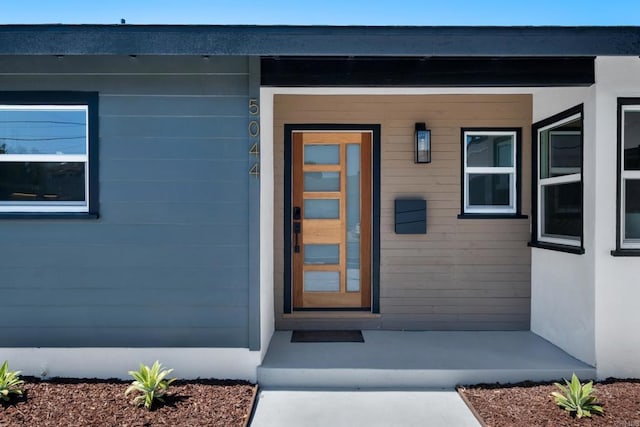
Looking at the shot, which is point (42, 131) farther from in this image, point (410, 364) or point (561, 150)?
point (561, 150)

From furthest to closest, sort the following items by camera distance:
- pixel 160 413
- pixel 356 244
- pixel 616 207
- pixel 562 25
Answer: pixel 356 244
pixel 616 207
pixel 562 25
pixel 160 413

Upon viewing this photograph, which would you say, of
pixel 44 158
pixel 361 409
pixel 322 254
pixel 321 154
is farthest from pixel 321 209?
pixel 44 158

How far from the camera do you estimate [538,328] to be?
452 centimetres

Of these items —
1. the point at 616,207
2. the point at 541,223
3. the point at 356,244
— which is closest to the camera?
the point at 616,207

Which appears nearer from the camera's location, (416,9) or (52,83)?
(52,83)

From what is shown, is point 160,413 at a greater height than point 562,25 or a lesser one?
lesser

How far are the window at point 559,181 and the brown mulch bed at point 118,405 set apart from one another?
10.0ft

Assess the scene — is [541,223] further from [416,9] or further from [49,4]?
[49,4]

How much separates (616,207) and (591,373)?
4.47ft

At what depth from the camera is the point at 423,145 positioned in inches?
178

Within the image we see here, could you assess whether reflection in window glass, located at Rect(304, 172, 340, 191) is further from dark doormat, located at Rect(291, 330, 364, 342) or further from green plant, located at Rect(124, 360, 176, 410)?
green plant, located at Rect(124, 360, 176, 410)

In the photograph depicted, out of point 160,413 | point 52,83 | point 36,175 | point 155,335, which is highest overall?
point 52,83

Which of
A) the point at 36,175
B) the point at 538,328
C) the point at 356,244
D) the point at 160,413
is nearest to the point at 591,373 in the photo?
the point at 538,328

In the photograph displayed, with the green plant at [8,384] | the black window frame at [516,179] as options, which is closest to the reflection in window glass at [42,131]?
the green plant at [8,384]
